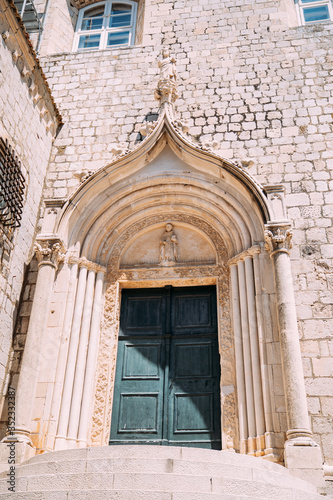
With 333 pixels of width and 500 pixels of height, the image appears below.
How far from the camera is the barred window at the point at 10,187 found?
262 inches

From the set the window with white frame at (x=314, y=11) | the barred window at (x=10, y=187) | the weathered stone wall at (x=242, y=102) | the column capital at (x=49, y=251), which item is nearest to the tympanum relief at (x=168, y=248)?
the column capital at (x=49, y=251)

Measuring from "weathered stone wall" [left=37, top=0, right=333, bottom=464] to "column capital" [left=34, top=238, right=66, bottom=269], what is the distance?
1.22m

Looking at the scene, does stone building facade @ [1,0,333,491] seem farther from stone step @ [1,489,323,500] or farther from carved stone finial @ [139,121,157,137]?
stone step @ [1,489,323,500]

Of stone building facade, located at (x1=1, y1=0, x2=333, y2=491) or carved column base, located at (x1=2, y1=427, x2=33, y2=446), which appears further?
stone building facade, located at (x1=1, y1=0, x2=333, y2=491)

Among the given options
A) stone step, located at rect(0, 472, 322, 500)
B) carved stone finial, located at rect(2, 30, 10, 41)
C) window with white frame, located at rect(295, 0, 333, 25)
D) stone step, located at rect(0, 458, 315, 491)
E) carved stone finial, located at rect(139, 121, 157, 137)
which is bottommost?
stone step, located at rect(0, 472, 322, 500)

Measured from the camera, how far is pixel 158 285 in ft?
24.7

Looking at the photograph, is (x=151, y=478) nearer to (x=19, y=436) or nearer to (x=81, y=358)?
→ (x=19, y=436)

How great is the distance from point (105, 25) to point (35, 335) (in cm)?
736

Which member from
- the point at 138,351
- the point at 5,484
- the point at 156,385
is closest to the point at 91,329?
the point at 138,351

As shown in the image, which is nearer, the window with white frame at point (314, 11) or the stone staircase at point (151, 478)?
the stone staircase at point (151, 478)

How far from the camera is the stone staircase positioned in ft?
13.2

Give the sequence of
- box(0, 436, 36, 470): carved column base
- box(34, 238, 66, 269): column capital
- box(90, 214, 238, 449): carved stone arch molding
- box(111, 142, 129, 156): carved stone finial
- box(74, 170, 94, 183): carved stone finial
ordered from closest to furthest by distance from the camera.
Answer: box(0, 436, 36, 470): carved column base
box(90, 214, 238, 449): carved stone arch molding
box(34, 238, 66, 269): column capital
box(74, 170, 94, 183): carved stone finial
box(111, 142, 129, 156): carved stone finial

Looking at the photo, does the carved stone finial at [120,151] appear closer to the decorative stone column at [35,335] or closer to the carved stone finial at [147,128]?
the carved stone finial at [147,128]

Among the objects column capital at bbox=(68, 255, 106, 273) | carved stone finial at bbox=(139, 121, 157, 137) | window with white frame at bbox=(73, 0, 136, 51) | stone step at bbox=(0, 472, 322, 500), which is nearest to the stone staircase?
stone step at bbox=(0, 472, 322, 500)
